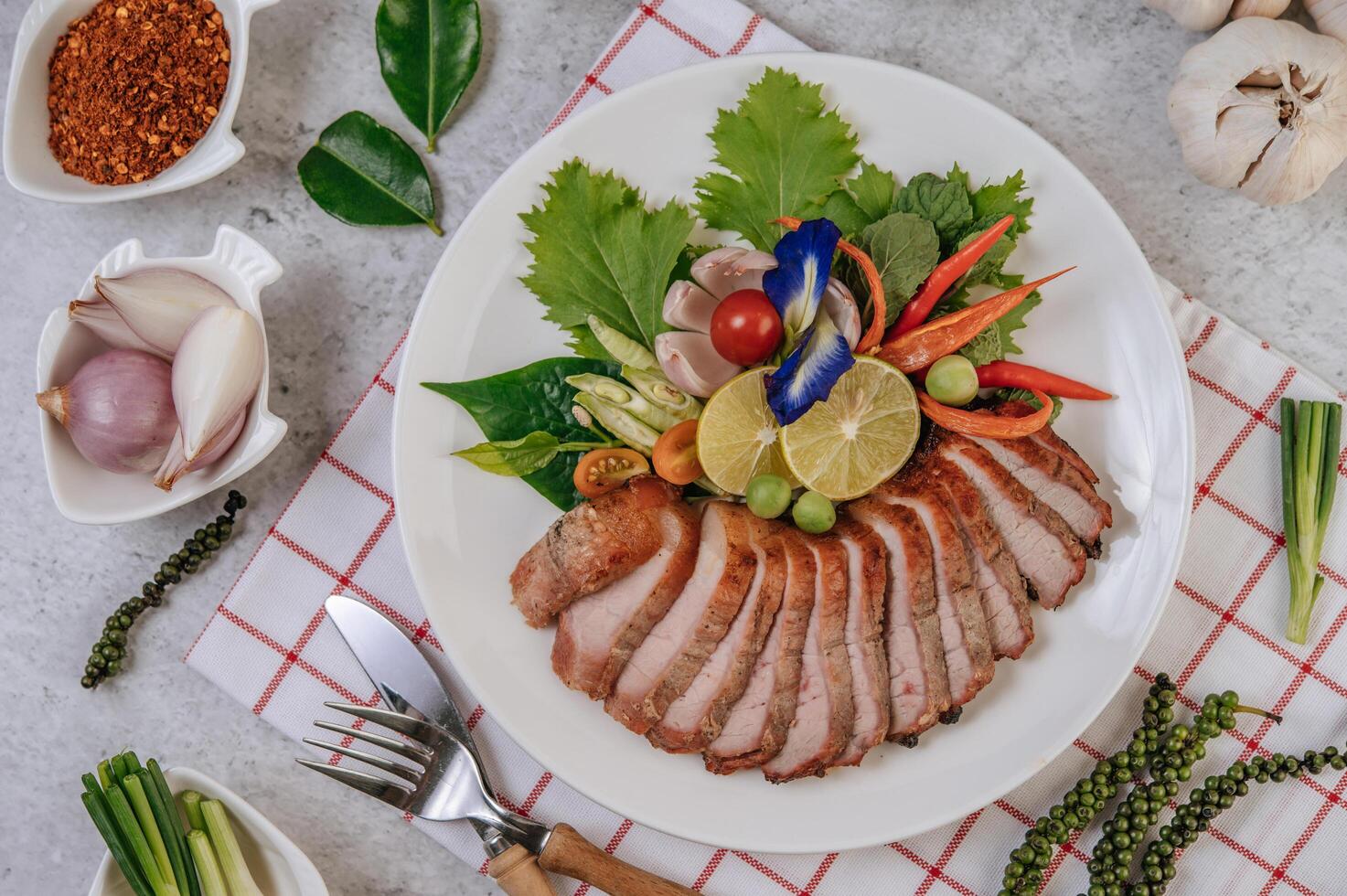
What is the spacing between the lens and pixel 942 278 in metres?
2.62

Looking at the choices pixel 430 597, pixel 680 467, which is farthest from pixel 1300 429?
pixel 430 597

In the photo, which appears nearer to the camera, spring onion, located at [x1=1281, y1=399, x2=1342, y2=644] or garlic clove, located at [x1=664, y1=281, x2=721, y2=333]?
garlic clove, located at [x1=664, y1=281, x2=721, y2=333]

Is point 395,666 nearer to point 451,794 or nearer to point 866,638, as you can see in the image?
point 451,794

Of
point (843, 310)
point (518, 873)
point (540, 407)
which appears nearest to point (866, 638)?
point (843, 310)

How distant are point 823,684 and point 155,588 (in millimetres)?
2019

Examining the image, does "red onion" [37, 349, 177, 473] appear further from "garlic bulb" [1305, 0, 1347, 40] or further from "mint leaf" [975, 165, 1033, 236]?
"garlic bulb" [1305, 0, 1347, 40]

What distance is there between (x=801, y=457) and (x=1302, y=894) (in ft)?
6.28

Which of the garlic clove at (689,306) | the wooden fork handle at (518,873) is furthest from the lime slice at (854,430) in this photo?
the wooden fork handle at (518,873)

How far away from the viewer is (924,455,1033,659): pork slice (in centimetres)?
261

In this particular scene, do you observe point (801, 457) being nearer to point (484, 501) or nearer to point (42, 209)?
point (484, 501)

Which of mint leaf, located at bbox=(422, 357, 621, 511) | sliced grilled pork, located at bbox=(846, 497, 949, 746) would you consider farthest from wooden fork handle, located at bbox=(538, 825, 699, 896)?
mint leaf, located at bbox=(422, 357, 621, 511)

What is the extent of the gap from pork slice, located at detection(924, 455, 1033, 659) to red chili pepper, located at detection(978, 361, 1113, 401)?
0.27 metres

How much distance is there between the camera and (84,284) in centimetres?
308

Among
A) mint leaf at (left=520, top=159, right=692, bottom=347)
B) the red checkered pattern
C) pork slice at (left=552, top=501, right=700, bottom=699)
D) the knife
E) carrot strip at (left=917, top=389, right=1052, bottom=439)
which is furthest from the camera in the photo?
the knife
